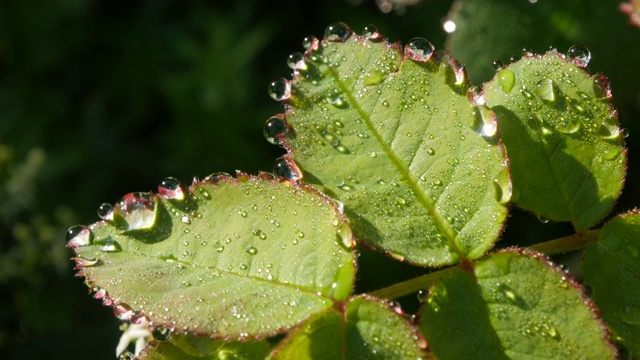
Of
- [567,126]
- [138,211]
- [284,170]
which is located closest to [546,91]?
[567,126]

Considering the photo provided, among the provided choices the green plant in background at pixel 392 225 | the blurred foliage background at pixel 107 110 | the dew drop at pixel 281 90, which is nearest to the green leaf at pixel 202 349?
the green plant in background at pixel 392 225

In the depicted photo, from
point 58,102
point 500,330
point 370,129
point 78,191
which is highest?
point 370,129

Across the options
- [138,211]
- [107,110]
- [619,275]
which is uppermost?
[138,211]

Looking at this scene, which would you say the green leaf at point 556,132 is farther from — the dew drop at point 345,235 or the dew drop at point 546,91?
the dew drop at point 345,235

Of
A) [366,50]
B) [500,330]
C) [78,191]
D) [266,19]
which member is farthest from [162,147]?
[500,330]

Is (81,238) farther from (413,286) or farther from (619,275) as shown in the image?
(619,275)

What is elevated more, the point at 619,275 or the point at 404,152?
the point at 404,152

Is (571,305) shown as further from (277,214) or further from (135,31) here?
(135,31)
